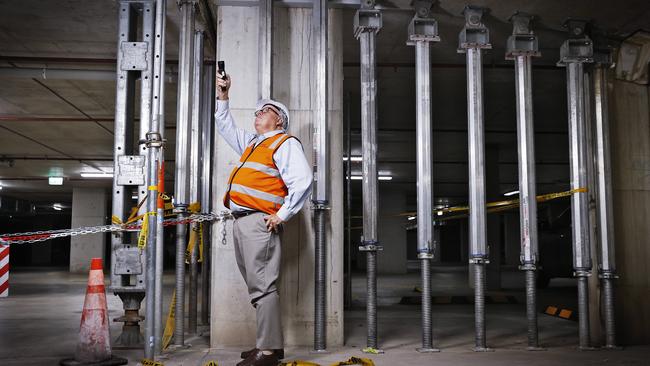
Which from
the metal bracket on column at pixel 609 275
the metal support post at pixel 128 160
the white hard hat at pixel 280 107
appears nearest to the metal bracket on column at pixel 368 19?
the white hard hat at pixel 280 107

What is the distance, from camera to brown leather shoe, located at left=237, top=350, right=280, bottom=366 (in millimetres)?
3412

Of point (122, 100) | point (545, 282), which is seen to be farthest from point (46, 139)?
point (545, 282)

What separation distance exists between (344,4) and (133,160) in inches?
84.4

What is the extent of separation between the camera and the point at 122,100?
4.28 metres

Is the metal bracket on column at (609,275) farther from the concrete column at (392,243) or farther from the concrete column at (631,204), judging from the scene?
the concrete column at (392,243)

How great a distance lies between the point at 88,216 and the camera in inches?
807

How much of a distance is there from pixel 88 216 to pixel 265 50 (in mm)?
18325

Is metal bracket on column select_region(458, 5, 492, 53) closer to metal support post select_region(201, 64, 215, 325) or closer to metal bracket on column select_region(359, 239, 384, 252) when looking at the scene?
metal bracket on column select_region(359, 239, 384, 252)

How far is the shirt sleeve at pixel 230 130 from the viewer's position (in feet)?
13.0

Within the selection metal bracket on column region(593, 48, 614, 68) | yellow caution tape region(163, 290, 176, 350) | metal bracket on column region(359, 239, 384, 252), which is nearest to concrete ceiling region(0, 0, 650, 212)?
metal bracket on column region(593, 48, 614, 68)

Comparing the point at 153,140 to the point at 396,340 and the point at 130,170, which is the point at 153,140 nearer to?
the point at 130,170

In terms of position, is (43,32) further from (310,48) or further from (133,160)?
(310,48)

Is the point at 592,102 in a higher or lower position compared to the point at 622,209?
higher

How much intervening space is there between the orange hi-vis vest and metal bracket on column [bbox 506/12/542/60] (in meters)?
2.31
